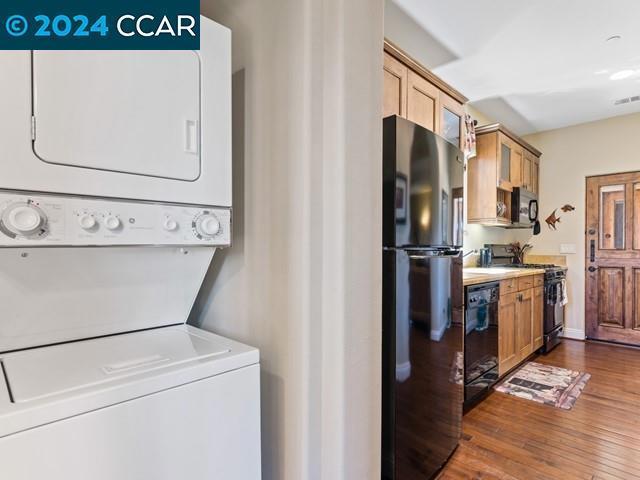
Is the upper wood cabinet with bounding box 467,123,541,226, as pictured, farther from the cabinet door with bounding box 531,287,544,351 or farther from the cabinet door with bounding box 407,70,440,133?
the cabinet door with bounding box 407,70,440,133

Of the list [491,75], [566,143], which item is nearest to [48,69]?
[491,75]

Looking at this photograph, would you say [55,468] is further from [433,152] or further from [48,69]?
[433,152]

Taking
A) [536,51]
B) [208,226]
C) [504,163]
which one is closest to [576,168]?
[504,163]

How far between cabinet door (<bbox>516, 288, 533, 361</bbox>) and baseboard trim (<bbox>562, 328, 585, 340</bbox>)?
1.51m

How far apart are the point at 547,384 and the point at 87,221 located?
3.51 meters

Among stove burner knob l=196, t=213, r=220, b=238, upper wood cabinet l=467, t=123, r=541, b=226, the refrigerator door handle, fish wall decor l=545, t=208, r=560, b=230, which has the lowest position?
the refrigerator door handle

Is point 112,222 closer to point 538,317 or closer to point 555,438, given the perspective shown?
point 555,438

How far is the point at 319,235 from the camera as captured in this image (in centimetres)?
98

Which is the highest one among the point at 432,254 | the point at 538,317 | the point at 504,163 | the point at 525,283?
the point at 504,163

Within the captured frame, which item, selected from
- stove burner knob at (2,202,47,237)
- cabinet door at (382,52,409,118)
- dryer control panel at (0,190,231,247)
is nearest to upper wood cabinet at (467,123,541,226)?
cabinet door at (382,52,409,118)

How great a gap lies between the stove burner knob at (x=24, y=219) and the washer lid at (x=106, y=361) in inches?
13.3

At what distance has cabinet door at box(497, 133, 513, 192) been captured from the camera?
360cm

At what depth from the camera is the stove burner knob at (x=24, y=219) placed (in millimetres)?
738

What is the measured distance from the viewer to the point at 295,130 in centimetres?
100
